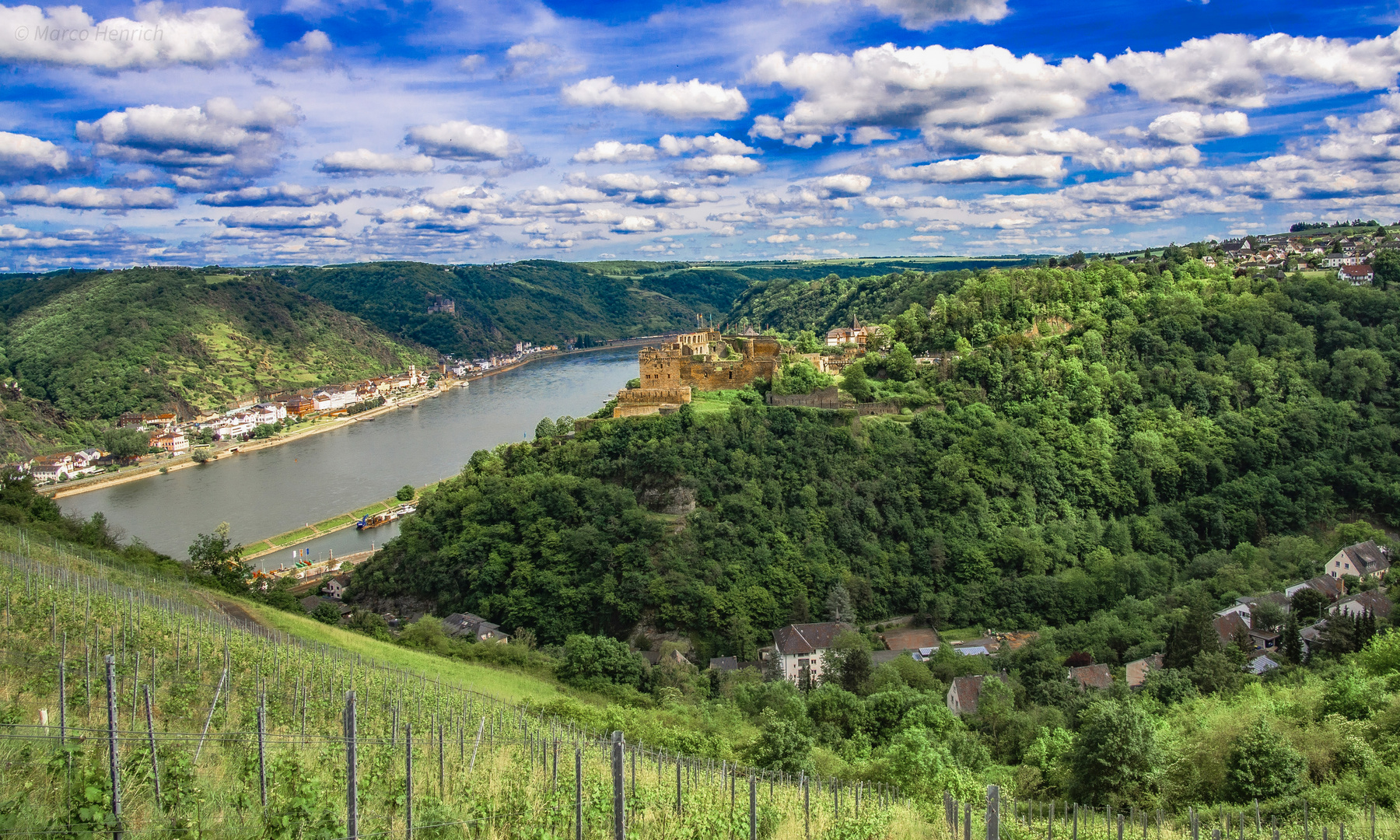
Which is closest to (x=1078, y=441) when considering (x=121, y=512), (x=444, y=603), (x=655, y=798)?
(x=444, y=603)

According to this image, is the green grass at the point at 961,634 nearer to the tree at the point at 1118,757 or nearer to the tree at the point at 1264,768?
the tree at the point at 1118,757

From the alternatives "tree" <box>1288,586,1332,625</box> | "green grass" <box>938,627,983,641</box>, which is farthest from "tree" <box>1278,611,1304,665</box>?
"green grass" <box>938,627,983,641</box>

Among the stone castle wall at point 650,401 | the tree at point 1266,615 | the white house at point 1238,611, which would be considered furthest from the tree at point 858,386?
the tree at point 1266,615

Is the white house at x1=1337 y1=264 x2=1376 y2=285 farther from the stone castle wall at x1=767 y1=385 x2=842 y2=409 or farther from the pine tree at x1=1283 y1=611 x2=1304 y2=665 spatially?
the pine tree at x1=1283 y1=611 x2=1304 y2=665

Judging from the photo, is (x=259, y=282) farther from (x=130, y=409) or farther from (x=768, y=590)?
(x=768, y=590)

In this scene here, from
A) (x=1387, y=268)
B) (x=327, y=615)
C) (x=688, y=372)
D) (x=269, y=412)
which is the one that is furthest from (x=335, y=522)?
(x=1387, y=268)

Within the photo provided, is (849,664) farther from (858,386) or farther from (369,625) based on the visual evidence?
(858,386)
